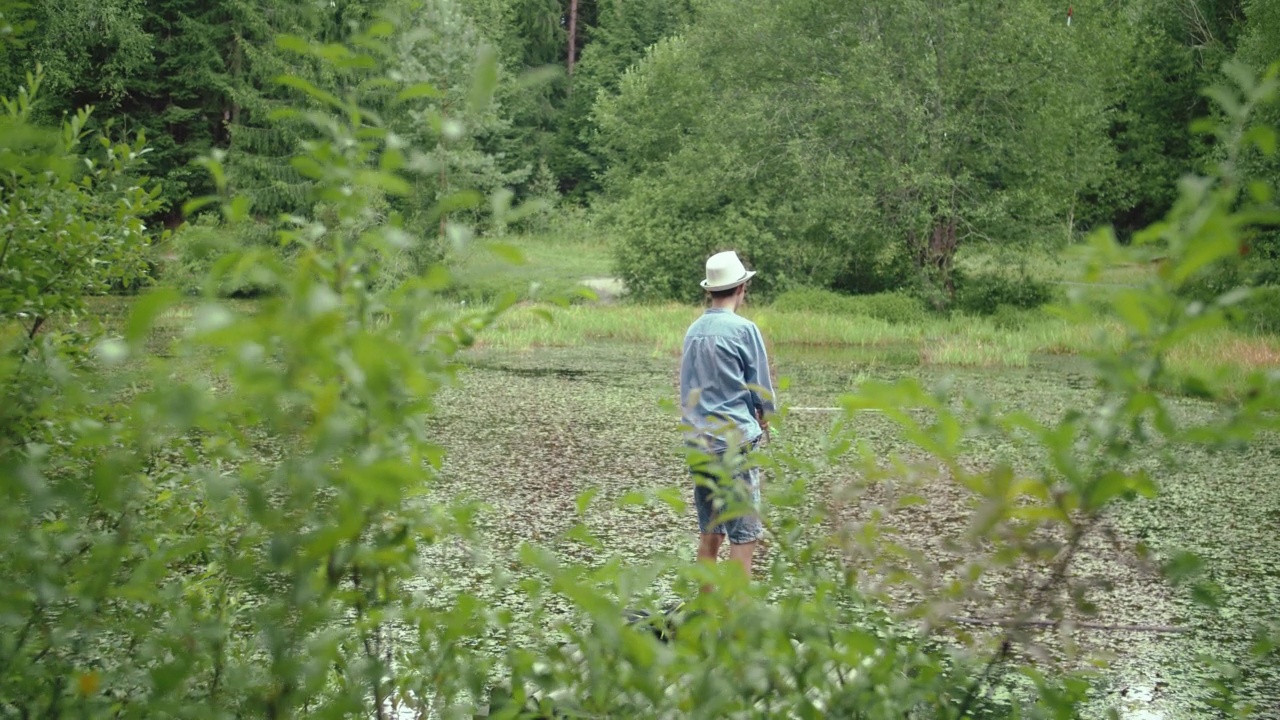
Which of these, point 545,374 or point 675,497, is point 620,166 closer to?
point 545,374

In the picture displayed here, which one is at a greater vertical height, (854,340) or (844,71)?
(844,71)

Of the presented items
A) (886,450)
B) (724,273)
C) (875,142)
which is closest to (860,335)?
(875,142)

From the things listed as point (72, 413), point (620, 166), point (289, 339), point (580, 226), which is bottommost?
point (580, 226)

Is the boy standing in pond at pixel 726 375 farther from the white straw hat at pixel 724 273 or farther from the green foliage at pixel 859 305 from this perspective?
the green foliage at pixel 859 305

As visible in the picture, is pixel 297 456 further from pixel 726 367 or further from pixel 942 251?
pixel 942 251

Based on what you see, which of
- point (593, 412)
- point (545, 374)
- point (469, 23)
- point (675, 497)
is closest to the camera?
→ point (675, 497)

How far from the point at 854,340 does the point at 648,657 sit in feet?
47.2

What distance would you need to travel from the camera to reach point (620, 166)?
1096 inches

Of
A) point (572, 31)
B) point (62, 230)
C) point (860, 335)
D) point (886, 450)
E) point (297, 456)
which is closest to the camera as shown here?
point (297, 456)

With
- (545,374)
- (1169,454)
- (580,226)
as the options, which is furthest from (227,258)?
(580,226)

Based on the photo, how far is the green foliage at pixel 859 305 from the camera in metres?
17.1

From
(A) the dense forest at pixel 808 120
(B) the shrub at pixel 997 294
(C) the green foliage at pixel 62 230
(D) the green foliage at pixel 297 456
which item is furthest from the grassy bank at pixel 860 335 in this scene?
(D) the green foliage at pixel 297 456

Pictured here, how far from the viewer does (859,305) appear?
17.4 m

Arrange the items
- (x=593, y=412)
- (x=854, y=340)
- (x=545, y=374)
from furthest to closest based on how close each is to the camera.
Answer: (x=854, y=340) → (x=545, y=374) → (x=593, y=412)
